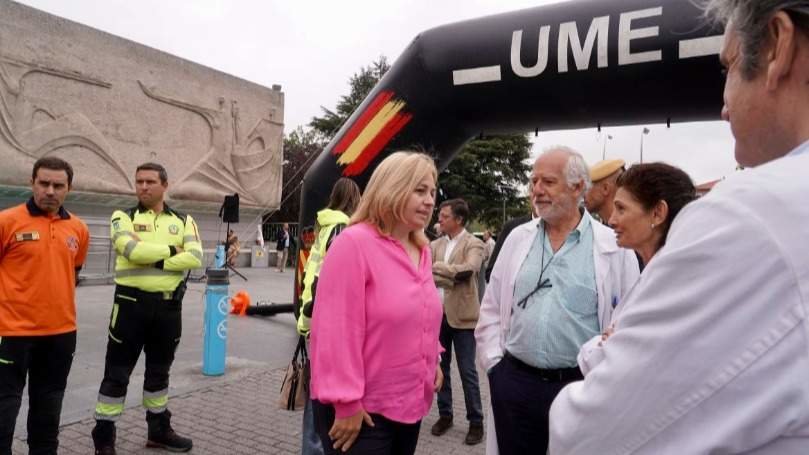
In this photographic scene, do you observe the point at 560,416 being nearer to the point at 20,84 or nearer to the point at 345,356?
the point at 345,356

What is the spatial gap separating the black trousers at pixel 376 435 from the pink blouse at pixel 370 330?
0.04 metres

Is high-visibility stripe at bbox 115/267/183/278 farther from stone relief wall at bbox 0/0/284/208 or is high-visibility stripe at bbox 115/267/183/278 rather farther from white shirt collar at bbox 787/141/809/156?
stone relief wall at bbox 0/0/284/208

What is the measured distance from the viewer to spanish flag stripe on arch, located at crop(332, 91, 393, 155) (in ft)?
17.3

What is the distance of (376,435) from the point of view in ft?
7.14

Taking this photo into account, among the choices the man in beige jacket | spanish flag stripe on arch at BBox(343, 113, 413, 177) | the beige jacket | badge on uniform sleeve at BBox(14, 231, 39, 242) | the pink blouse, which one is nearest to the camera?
the pink blouse

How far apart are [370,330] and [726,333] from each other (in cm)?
167

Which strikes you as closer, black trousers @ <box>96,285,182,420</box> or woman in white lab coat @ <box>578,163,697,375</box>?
woman in white lab coat @ <box>578,163,697,375</box>

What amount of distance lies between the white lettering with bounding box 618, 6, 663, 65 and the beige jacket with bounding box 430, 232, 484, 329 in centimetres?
189

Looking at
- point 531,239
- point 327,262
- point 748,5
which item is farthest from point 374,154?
point 748,5

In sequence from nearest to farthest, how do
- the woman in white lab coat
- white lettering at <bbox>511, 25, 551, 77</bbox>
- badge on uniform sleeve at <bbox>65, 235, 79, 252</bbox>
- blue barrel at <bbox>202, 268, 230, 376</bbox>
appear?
the woman in white lab coat < badge on uniform sleeve at <bbox>65, 235, 79, 252</bbox> < white lettering at <bbox>511, 25, 551, 77</bbox> < blue barrel at <bbox>202, 268, 230, 376</bbox>

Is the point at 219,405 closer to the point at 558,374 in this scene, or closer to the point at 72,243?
the point at 72,243

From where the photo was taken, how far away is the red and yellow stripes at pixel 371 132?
5176 mm

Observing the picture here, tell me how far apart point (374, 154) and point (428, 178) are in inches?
115

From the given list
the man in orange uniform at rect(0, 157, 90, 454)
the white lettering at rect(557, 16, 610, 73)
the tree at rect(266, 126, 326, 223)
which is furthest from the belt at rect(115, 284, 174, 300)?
the tree at rect(266, 126, 326, 223)
